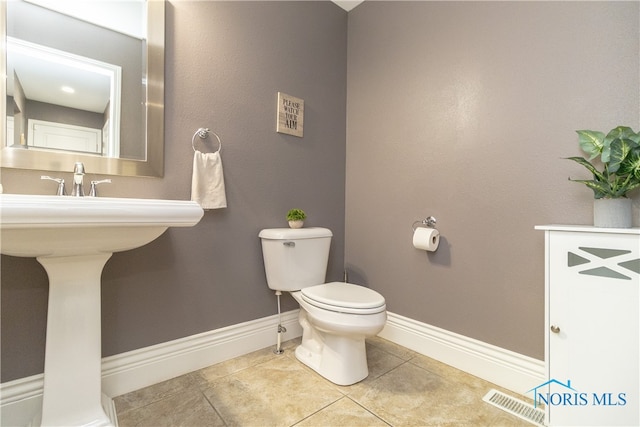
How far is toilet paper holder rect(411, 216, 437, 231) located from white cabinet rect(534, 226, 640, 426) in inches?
23.9

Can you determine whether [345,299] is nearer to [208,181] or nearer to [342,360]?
[342,360]

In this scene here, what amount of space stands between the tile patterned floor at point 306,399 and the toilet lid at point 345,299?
0.39 meters

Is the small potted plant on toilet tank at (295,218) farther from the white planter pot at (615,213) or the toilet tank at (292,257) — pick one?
the white planter pot at (615,213)

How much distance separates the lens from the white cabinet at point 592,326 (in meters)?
0.98

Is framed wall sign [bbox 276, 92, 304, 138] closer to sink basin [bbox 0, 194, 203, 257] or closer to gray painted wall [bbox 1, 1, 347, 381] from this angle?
gray painted wall [bbox 1, 1, 347, 381]

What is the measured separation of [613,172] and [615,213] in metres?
0.15

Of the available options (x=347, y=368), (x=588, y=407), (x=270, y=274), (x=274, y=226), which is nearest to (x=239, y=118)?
(x=274, y=226)

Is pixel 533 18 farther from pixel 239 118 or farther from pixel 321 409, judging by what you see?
pixel 321 409

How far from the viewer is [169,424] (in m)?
1.15

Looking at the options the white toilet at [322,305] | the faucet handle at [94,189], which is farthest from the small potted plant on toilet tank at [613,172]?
the faucet handle at [94,189]

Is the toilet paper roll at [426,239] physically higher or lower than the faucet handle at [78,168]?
lower

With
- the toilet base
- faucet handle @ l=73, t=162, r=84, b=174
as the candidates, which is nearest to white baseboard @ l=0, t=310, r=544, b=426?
the toilet base

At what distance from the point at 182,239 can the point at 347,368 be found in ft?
3.37

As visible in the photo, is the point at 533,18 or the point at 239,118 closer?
the point at 533,18
